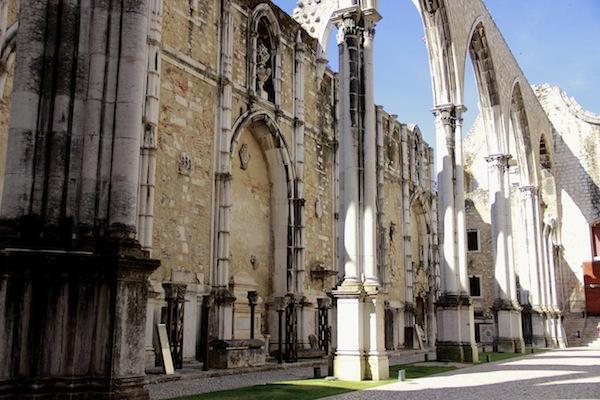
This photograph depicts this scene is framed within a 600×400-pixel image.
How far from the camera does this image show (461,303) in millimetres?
16609

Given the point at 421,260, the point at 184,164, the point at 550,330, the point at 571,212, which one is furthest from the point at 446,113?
the point at 571,212

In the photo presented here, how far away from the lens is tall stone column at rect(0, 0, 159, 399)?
215 inches

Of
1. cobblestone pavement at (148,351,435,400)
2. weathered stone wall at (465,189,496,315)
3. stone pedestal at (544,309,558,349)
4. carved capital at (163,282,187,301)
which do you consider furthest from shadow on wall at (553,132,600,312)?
carved capital at (163,282,187,301)

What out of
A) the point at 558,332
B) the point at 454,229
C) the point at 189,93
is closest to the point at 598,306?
the point at 558,332

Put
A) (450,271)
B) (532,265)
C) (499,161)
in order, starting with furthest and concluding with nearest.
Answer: (532,265) < (499,161) < (450,271)

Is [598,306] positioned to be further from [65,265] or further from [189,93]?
[65,265]

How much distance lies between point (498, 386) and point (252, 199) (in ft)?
31.5

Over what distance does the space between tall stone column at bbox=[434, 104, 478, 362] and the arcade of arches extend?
0.05m

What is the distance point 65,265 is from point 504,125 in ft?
67.7

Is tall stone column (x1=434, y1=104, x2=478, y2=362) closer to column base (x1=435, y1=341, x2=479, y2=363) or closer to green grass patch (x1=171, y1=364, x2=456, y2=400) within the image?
column base (x1=435, y1=341, x2=479, y2=363)

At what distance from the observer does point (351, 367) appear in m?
10.9

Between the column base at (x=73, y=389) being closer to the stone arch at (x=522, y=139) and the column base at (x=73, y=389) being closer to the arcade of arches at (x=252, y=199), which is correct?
the arcade of arches at (x=252, y=199)

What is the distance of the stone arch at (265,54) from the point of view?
17500mm

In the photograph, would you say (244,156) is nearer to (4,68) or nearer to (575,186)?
(4,68)
